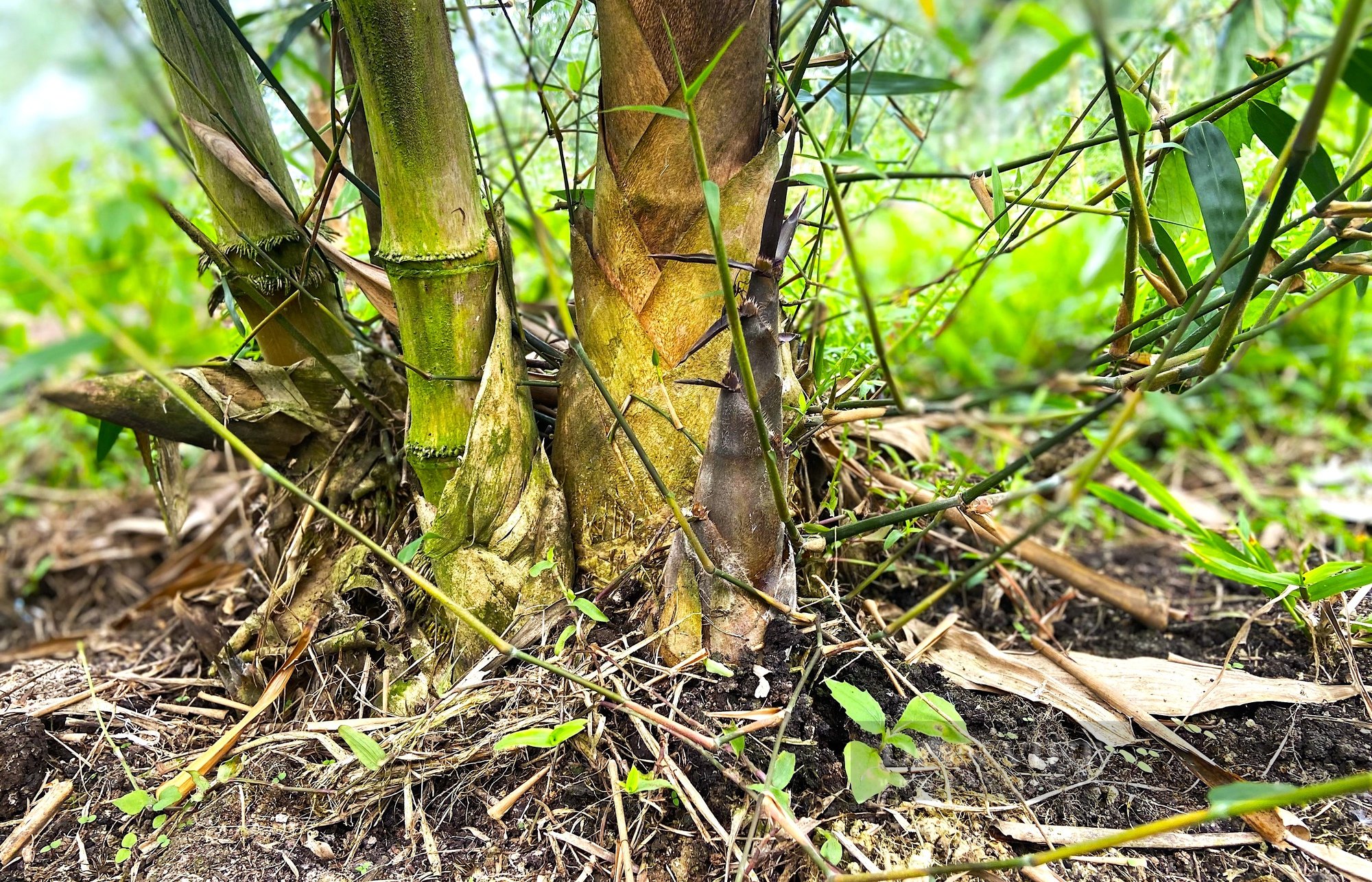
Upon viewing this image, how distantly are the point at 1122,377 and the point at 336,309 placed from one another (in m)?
0.86

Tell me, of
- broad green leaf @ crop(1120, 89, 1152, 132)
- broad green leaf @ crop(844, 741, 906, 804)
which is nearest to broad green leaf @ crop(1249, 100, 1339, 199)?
broad green leaf @ crop(1120, 89, 1152, 132)

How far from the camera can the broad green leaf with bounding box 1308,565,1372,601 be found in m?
0.87

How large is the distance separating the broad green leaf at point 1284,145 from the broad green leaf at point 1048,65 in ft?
1.33

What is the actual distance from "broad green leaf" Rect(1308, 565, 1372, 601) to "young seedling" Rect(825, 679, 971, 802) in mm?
506

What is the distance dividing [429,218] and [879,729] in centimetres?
61

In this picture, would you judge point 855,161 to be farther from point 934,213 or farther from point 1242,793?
point 934,213

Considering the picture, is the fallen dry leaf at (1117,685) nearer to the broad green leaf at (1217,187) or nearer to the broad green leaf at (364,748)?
→ the broad green leaf at (1217,187)

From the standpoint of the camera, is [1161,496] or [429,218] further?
[1161,496]

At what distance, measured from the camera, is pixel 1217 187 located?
2.43ft

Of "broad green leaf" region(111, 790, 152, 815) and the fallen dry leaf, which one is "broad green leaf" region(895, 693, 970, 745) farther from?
"broad green leaf" region(111, 790, 152, 815)

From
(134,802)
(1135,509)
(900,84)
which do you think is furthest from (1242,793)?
(134,802)

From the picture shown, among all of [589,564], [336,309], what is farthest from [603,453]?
[336,309]

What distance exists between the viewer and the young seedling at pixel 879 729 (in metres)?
0.68

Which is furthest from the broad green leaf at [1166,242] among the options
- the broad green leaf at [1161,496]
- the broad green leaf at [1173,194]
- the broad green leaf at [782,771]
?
the broad green leaf at [782,771]
